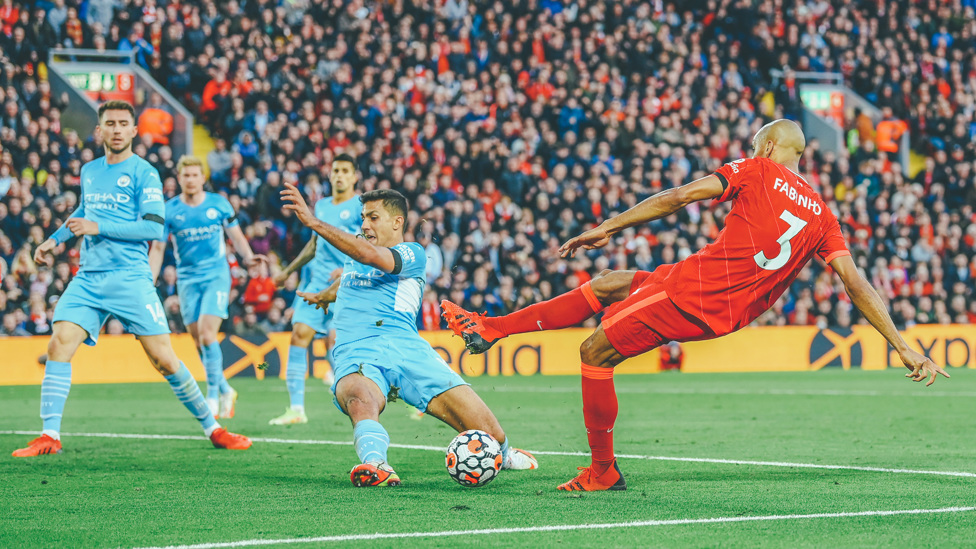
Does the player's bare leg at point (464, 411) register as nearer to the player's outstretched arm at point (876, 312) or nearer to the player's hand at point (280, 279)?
the player's outstretched arm at point (876, 312)

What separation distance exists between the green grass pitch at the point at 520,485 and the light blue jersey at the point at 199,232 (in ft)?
5.06

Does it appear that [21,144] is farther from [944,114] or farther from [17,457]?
[944,114]

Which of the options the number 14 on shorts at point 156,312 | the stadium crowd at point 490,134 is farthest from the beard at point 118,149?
the stadium crowd at point 490,134

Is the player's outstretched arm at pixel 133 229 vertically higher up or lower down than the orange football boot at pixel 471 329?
higher up

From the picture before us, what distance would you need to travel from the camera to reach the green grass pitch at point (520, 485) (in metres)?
5.05

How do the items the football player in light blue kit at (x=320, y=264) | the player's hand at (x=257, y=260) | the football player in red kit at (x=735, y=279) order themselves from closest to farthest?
the football player in red kit at (x=735, y=279), the player's hand at (x=257, y=260), the football player in light blue kit at (x=320, y=264)

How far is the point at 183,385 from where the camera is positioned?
8.61 m

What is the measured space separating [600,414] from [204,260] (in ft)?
21.0

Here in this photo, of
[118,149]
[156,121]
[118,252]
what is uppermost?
[156,121]

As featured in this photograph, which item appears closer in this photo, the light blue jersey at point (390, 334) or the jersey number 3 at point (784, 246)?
the jersey number 3 at point (784, 246)

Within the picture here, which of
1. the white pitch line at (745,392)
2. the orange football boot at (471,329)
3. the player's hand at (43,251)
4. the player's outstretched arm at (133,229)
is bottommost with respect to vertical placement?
the white pitch line at (745,392)

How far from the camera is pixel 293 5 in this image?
74.1 ft

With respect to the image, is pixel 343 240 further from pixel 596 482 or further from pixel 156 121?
pixel 156 121

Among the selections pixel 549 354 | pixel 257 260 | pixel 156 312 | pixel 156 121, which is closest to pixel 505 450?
pixel 156 312
